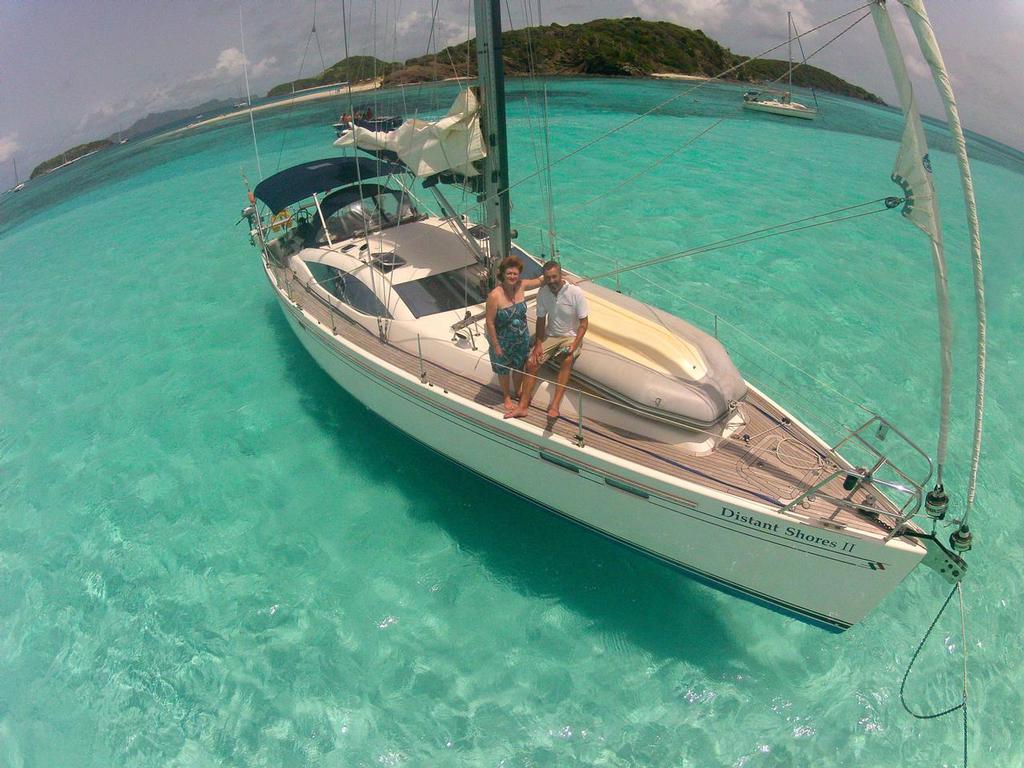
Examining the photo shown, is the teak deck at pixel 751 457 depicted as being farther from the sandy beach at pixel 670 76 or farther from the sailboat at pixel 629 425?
the sandy beach at pixel 670 76

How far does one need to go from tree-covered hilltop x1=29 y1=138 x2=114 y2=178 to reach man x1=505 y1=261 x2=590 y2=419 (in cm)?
6746

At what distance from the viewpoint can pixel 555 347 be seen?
5.38m

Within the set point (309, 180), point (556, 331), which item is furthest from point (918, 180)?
point (309, 180)

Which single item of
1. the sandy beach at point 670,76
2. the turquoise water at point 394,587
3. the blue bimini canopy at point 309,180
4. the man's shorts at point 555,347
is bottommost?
the turquoise water at point 394,587

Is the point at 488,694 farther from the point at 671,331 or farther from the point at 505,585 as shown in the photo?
the point at 671,331

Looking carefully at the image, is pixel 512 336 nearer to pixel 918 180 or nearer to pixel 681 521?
pixel 681 521

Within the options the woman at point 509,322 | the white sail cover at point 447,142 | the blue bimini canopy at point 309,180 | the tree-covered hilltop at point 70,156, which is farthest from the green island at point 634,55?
the woman at point 509,322

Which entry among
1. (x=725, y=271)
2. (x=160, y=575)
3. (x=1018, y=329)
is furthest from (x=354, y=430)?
(x=1018, y=329)

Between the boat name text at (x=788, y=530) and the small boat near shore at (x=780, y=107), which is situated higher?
the small boat near shore at (x=780, y=107)

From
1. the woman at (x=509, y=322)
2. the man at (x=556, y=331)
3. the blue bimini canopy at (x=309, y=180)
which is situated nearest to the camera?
the man at (x=556, y=331)

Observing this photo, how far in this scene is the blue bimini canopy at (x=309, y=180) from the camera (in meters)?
8.20

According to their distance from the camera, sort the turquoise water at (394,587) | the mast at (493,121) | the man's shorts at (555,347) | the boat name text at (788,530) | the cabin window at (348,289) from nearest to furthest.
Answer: the boat name text at (788,530) → the turquoise water at (394,587) → the man's shorts at (555,347) → the mast at (493,121) → the cabin window at (348,289)

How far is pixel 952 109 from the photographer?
3158mm

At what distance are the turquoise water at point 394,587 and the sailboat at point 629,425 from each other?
86 centimetres
